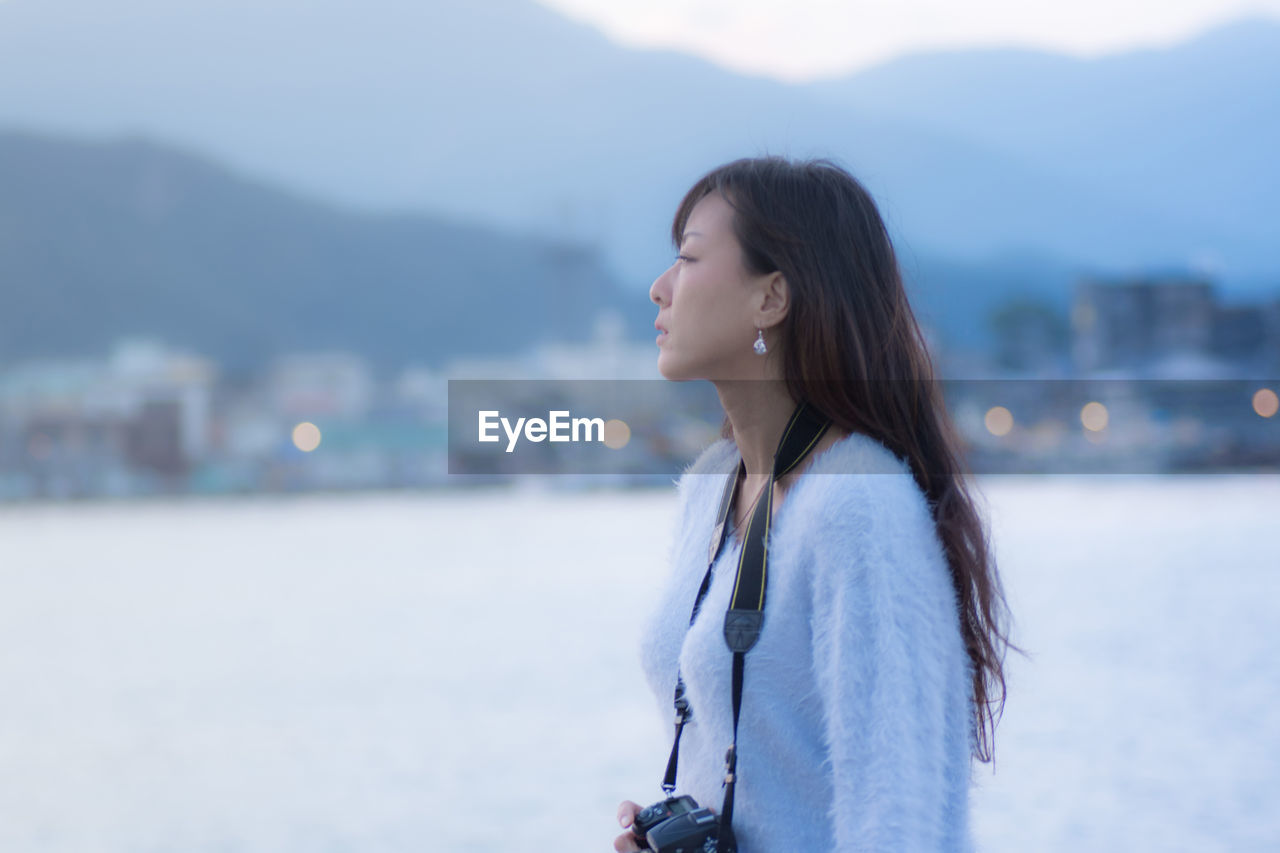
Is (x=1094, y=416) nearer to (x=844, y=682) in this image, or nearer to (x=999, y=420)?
(x=999, y=420)

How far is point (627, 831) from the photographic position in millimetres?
1257

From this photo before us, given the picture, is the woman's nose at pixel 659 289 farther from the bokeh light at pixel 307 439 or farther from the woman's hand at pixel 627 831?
the bokeh light at pixel 307 439

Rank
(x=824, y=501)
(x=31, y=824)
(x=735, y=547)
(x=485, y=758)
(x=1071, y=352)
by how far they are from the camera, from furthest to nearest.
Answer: (x=1071, y=352) < (x=485, y=758) < (x=31, y=824) < (x=735, y=547) < (x=824, y=501)

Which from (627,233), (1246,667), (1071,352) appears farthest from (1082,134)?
(1246,667)

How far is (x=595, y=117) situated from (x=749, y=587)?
92090 mm

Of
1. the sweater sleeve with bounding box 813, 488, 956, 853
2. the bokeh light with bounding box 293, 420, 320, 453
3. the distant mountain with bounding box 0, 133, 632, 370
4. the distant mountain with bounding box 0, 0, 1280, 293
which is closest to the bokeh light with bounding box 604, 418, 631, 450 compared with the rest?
the sweater sleeve with bounding box 813, 488, 956, 853

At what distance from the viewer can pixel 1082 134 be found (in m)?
93.6

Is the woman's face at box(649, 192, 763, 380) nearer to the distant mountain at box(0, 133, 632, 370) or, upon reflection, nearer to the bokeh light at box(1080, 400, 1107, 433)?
the bokeh light at box(1080, 400, 1107, 433)

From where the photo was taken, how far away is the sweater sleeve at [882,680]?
39.9 inches

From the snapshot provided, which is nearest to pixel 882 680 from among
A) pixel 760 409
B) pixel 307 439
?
pixel 760 409

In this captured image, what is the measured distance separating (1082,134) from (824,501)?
10154 centimetres

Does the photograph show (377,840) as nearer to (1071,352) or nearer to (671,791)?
(671,791)

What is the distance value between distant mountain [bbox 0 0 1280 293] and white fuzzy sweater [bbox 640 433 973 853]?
7312cm

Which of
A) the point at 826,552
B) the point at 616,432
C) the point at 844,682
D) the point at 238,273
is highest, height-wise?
the point at 238,273
